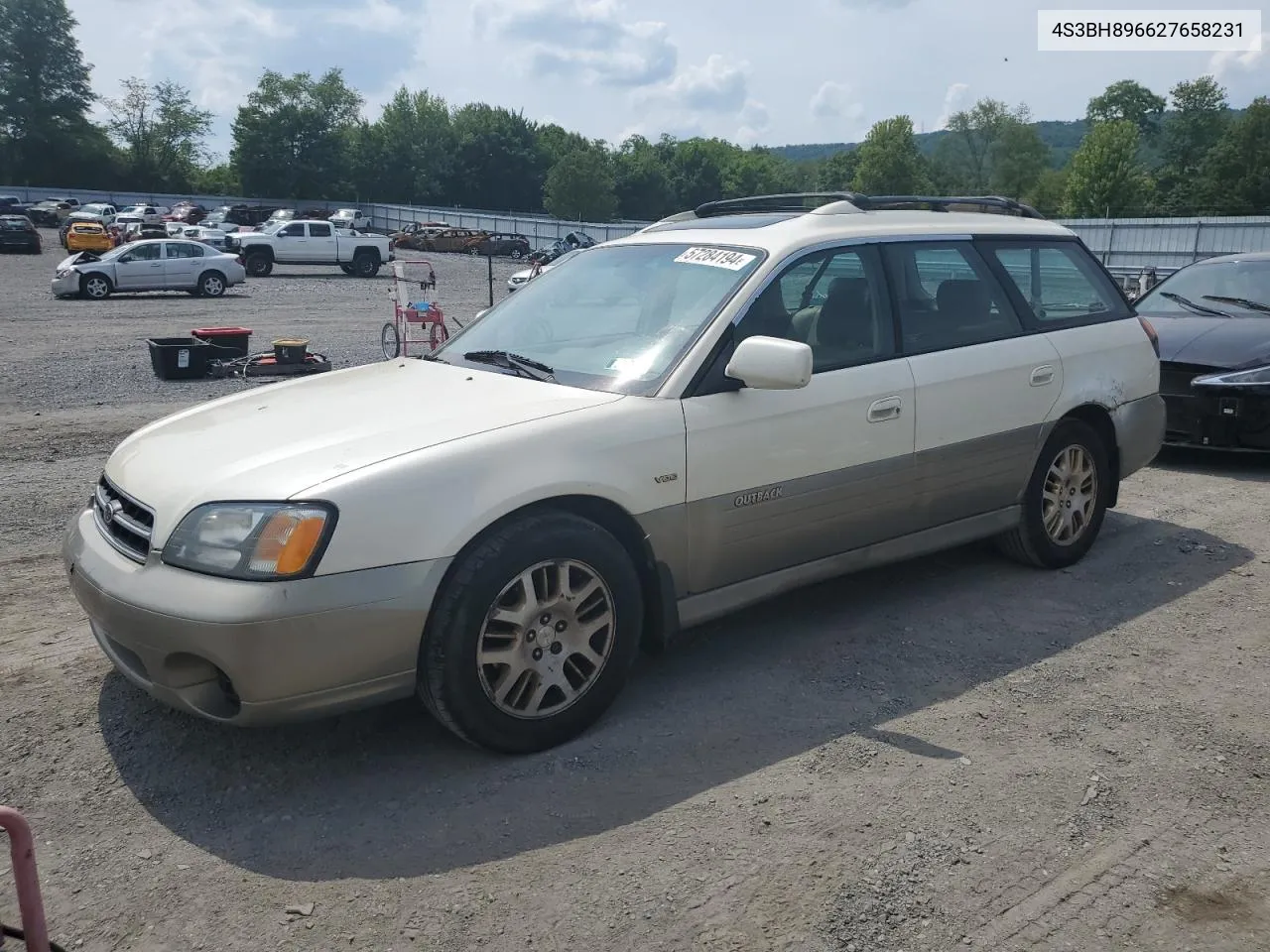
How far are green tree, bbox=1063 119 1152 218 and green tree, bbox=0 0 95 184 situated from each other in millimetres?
78296

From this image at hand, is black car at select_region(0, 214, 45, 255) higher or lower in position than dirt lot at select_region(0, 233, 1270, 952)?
higher

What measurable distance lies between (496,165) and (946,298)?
363 feet

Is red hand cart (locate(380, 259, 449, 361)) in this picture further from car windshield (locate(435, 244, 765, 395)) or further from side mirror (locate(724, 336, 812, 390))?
side mirror (locate(724, 336, 812, 390))

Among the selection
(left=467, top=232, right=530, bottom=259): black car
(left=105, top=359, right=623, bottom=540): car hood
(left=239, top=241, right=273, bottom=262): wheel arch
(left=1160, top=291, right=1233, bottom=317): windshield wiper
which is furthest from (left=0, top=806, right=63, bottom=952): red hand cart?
(left=467, top=232, right=530, bottom=259): black car

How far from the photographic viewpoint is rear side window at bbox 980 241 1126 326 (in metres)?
5.36

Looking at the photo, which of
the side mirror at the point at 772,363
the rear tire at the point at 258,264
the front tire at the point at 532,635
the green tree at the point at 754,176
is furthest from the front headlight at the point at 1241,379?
the green tree at the point at 754,176

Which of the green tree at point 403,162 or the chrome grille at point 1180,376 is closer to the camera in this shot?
the chrome grille at point 1180,376

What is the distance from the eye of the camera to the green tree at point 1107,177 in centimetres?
7825

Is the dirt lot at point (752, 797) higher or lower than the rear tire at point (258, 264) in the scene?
lower

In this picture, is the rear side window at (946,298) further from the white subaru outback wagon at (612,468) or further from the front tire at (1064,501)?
the front tire at (1064,501)

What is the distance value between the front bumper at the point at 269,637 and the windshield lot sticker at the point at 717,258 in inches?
70.8

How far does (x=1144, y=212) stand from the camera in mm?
79750

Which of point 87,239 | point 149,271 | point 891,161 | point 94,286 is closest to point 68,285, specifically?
point 94,286

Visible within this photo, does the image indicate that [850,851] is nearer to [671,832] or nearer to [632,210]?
[671,832]
